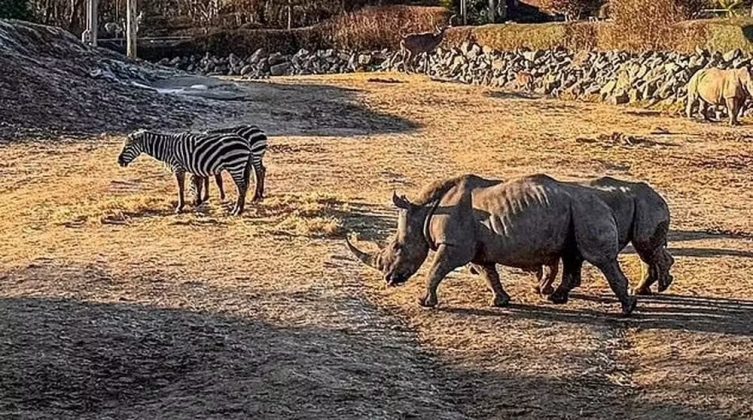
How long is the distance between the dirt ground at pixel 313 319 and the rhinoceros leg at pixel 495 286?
87mm

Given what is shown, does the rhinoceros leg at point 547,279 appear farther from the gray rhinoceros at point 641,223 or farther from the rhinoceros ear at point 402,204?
the rhinoceros ear at point 402,204

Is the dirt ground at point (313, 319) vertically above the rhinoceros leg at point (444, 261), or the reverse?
the rhinoceros leg at point (444, 261)

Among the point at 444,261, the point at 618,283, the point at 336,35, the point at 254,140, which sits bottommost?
the point at 618,283

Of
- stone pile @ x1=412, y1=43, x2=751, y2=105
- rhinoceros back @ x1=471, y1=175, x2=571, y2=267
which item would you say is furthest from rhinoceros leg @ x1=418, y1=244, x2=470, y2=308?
stone pile @ x1=412, y1=43, x2=751, y2=105

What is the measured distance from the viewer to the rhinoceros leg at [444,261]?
7.99 m

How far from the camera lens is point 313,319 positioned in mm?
7801

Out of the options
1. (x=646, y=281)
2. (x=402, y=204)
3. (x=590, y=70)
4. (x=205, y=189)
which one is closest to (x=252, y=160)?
(x=205, y=189)

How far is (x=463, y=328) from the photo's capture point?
7688 millimetres

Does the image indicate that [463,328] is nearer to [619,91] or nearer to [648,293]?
[648,293]

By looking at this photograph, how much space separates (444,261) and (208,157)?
4.57 metres

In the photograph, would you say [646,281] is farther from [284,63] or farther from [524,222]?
[284,63]

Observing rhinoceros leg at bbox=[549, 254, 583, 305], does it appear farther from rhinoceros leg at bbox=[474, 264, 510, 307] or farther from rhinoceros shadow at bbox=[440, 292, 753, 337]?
rhinoceros leg at bbox=[474, 264, 510, 307]

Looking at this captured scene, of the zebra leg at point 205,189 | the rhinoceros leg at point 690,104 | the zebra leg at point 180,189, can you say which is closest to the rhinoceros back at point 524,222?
the zebra leg at point 180,189

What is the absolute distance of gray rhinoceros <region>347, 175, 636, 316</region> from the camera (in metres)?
7.86
